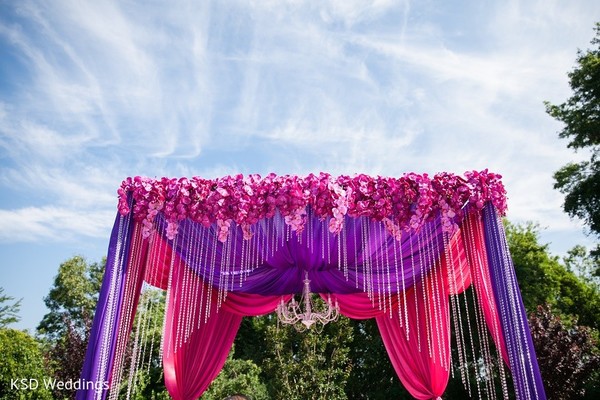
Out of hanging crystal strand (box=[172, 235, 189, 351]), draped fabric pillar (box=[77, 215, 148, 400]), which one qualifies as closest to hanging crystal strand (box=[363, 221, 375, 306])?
hanging crystal strand (box=[172, 235, 189, 351])

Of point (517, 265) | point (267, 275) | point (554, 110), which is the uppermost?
point (554, 110)

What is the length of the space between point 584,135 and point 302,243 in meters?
9.07

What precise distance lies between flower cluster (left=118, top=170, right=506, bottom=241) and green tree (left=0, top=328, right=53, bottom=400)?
3.31 metres

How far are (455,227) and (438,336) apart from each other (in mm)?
1883

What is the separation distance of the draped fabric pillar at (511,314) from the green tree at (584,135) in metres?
7.71

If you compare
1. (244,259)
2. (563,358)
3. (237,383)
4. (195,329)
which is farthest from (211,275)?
(563,358)

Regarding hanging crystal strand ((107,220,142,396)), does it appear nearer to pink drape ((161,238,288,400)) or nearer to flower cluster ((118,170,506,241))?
flower cluster ((118,170,506,241))

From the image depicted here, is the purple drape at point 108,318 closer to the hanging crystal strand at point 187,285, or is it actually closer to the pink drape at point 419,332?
the hanging crystal strand at point 187,285

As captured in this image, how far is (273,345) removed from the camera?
9516mm

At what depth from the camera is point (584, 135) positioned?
9.91 m

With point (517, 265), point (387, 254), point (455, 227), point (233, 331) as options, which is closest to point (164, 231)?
point (233, 331)

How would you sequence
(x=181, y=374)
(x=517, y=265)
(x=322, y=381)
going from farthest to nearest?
(x=517, y=265) → (x=322, y=381) → (x=181, y=374)

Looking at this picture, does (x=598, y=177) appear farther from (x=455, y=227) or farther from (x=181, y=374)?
(x=181, y=374)

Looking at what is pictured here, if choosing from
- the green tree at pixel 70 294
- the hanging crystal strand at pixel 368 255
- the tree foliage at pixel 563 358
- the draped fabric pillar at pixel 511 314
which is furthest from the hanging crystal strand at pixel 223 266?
the green tree at pixel 70 294
